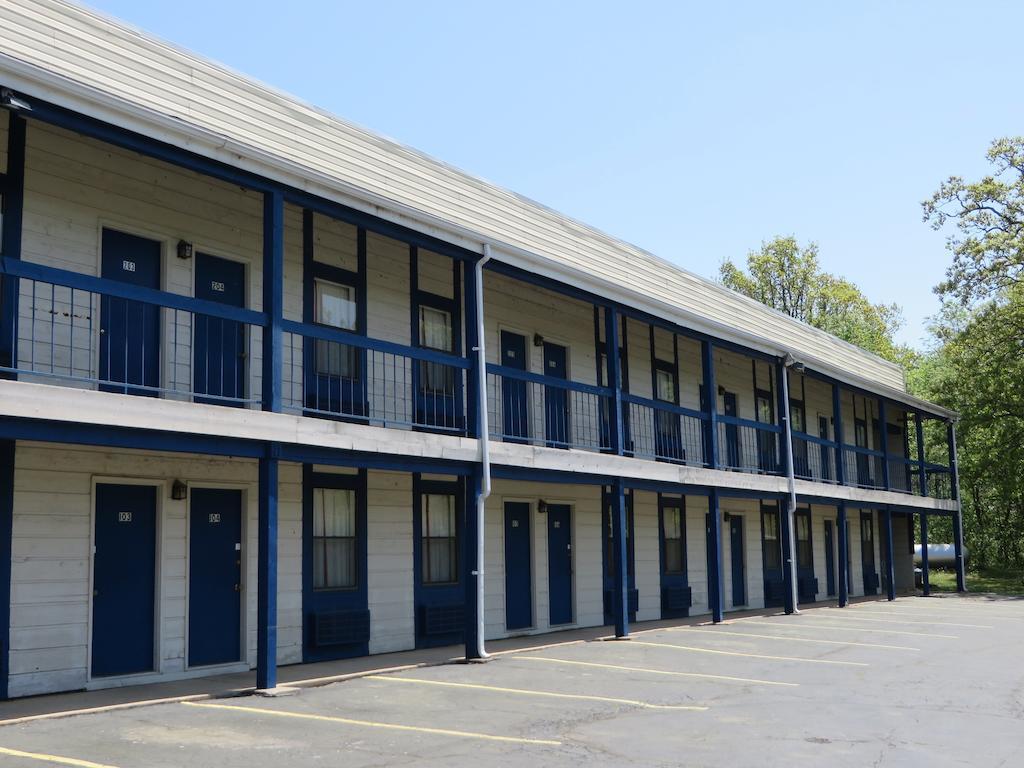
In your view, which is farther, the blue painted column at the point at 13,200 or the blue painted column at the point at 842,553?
the blue painted column at the point at 842,553

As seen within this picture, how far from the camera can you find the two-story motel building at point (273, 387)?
10.1 m

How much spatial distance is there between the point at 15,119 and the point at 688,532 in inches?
596

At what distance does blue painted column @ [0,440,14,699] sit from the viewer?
9977mm

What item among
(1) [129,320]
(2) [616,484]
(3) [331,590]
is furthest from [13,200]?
(2) [616,484]

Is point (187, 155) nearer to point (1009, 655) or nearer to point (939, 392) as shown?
point (1009, 655)

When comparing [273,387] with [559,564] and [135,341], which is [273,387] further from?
[559,564]

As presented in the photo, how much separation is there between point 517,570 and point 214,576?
19.6ft

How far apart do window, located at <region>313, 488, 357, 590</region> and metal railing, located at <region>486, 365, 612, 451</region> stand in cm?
257

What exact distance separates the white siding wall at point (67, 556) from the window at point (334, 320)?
209 cm

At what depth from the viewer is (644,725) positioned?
880 cm

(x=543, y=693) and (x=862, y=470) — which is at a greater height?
(x=862, y=470)

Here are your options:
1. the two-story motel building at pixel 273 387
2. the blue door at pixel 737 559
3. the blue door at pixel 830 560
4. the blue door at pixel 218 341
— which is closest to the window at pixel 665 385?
the two-story motel building at pixel 273 387

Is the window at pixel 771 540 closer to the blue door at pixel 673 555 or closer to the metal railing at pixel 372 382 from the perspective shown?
the blue door at pixel 673 555

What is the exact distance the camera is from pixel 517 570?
672 inches
